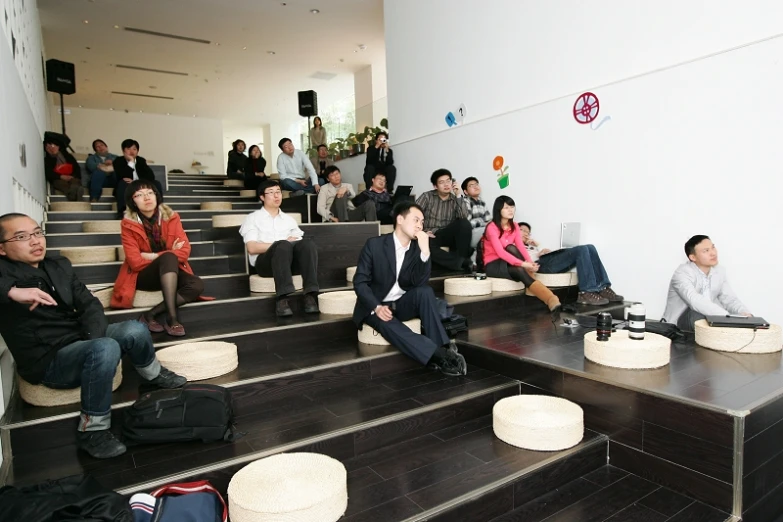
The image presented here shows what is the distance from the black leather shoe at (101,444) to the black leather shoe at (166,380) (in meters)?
0.40

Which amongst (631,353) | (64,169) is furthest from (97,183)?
(631,353)

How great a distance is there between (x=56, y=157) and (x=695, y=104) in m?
7.67

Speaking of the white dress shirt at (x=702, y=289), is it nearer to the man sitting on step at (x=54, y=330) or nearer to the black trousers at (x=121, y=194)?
the man sitting on step at (x=54, y=330)

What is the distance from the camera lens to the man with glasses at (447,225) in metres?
5.54

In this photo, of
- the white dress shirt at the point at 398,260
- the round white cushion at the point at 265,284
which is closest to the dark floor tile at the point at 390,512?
the white dress shirt at the point at 398,260

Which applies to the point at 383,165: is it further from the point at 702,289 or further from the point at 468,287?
the point at 702,289

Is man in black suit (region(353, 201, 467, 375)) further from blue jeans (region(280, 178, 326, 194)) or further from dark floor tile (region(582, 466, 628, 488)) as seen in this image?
blue jeans (region(280, 178, 326, 194))

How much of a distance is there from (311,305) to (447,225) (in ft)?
7.76

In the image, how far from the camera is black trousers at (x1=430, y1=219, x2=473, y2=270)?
18.1ft

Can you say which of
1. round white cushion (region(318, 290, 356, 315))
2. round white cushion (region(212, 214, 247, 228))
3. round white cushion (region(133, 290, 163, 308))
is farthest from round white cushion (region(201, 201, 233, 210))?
round white cushion (region(318, 290, 356, 315))

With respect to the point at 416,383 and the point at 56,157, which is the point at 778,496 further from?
the point at 56,157

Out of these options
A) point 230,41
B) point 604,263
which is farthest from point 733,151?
point 230,41

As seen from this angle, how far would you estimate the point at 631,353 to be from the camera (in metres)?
2.86

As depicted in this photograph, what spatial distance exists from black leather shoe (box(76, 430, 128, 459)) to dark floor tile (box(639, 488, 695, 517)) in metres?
2.40
